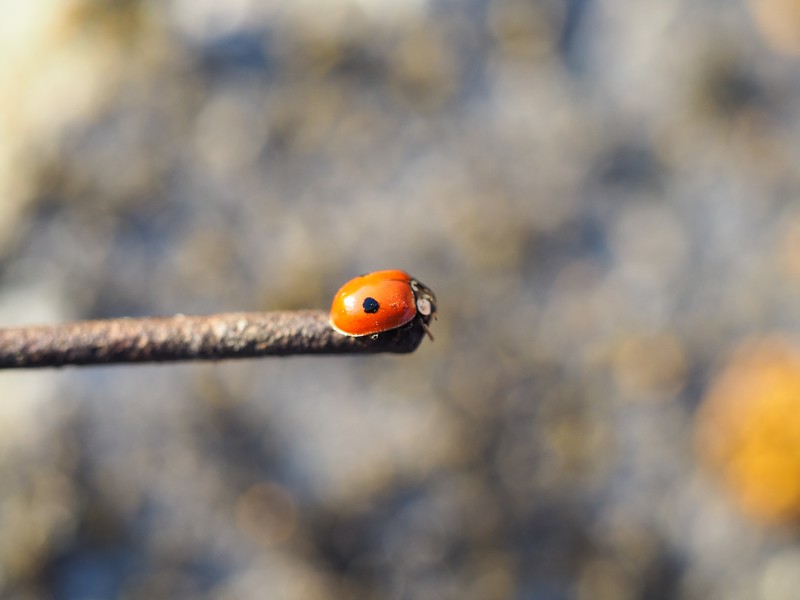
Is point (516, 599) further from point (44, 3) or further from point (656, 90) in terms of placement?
point (44, 3)

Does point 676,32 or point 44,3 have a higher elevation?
point 44,3

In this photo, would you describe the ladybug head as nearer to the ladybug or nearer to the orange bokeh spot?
the ladybug

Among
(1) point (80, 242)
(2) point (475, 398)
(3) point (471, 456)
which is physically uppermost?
(1) point (80, 242)

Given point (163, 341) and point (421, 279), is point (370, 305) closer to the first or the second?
point (163, 341)

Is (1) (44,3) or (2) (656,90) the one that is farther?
(2) (656,90)

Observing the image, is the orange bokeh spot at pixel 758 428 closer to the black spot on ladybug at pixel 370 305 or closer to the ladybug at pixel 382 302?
the ladybug at pixel 382 302

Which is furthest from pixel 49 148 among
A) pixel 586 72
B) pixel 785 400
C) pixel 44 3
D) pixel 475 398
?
pixel 785 400

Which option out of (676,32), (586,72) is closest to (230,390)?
(586,72)
